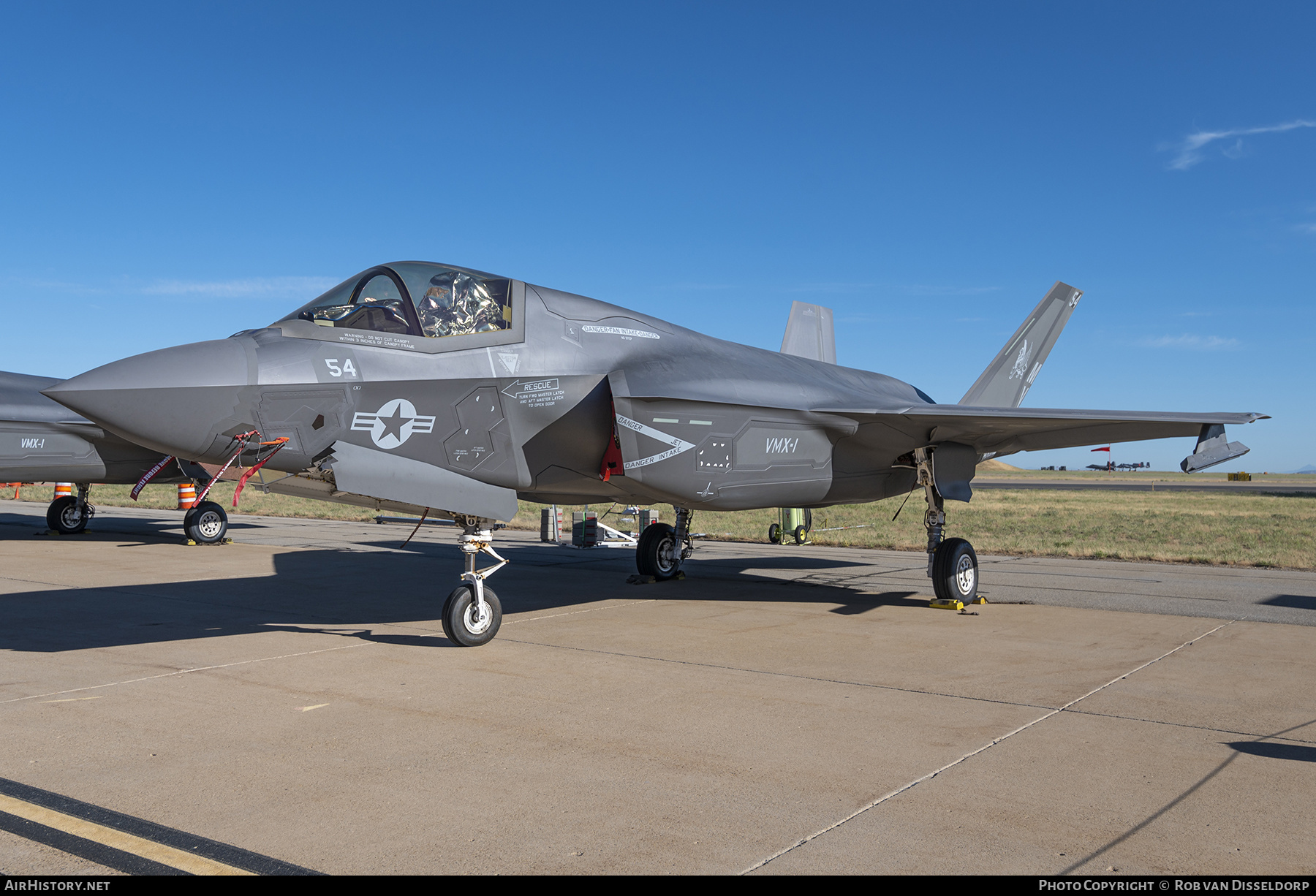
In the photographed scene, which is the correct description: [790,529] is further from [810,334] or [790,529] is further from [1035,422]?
[1035,422]

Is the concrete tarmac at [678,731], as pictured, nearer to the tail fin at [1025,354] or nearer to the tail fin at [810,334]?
the tail fin at [1025,354]

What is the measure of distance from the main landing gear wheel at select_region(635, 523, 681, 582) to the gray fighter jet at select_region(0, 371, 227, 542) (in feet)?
26.7

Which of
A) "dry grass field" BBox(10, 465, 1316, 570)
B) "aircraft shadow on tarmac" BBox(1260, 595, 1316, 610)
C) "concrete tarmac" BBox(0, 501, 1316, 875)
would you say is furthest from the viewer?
"dry grass field" BBox(10, 465, 1316, 570)

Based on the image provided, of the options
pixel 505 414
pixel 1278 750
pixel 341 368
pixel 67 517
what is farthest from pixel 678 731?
pixel 67 517

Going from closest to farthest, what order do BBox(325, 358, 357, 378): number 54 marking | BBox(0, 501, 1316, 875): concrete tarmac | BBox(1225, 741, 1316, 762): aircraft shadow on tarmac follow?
BBox(0, 501, 1316, 875): concrete tarmac < BBox(1225, 741, 1316, 762): aircraft shadow on tarmac < BBox(325, 358, 357, 378): number 54 marking

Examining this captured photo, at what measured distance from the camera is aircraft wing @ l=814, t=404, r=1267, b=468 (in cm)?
928

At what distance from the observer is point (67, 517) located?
61.2ft

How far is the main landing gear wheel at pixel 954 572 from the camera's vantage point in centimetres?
1034

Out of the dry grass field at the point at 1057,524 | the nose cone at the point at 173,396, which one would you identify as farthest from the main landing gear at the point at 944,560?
the nose cone at the point at 173,396

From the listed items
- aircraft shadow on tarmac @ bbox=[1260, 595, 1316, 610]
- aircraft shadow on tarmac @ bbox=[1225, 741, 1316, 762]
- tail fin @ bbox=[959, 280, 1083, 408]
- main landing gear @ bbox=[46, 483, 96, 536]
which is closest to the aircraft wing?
aircraft shadow on tarmac @ bbox=[1260, 595, 1316, 610]

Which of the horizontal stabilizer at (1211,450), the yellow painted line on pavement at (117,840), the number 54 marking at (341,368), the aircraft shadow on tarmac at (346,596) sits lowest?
the yellow painted line on pavement at (117,840)

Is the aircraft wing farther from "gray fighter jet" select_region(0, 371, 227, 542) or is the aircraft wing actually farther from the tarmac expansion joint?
"gray fighter jet" select_region(0, 371, 227, 542)

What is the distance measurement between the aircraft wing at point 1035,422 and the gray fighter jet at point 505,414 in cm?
3

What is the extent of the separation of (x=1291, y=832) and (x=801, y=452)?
6.09 metres
